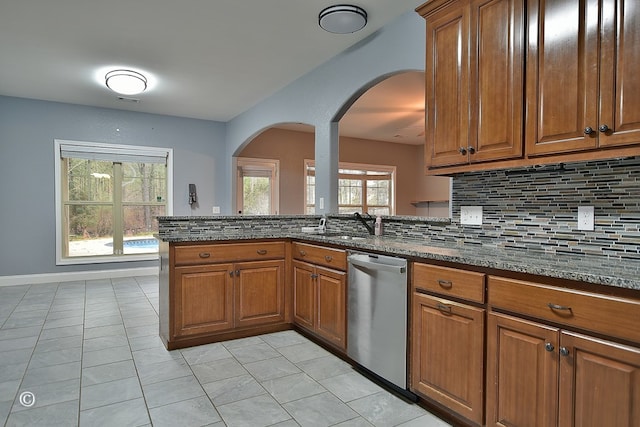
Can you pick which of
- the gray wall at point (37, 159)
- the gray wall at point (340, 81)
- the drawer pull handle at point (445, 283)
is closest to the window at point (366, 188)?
the gray wall at point (340, 81)

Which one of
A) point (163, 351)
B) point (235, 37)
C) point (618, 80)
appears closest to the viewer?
point (618, 80)

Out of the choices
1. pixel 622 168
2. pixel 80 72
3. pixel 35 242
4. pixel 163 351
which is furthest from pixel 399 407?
pixel 35 242

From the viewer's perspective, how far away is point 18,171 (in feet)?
17.4

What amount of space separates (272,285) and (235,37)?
230 centimetres

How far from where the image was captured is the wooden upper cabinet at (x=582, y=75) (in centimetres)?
148

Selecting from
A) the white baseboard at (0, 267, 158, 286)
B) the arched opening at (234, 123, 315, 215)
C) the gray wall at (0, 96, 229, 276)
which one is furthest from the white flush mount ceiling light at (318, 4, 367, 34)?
the white baseboard at (0, 267, 158, 286)

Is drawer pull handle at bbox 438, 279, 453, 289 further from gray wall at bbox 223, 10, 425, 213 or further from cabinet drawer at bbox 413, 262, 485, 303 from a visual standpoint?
gray wall at bbox 223, 10, 425, 213

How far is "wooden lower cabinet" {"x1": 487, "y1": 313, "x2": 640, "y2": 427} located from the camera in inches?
49.6

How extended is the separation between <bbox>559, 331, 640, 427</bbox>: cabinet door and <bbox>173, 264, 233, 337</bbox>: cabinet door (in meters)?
2.34

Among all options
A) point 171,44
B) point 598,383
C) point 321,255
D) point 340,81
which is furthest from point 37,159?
point 598,383

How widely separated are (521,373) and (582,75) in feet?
4.20

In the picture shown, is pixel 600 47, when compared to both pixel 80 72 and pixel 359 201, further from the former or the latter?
pixel 359 201

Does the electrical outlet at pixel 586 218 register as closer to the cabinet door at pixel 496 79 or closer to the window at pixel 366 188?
the cabinet door at pixel 496 79

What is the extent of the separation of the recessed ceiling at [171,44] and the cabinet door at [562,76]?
1.36 meters
